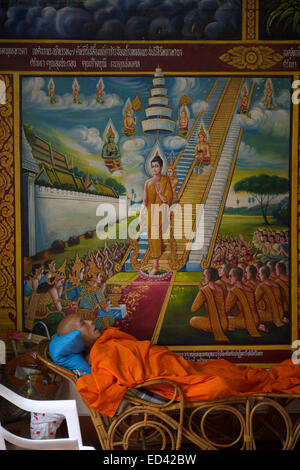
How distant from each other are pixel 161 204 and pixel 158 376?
150 cm

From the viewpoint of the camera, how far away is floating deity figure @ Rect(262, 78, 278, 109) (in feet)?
12.4

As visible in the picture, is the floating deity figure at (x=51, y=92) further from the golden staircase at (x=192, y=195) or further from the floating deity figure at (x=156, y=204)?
the golden staircase at (x=192, y=195)

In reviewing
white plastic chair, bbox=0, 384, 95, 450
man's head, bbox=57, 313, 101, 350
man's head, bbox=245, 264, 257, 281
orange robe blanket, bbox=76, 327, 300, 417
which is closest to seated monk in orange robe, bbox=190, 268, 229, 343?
man's head, bbox=245, 264, 257, 281

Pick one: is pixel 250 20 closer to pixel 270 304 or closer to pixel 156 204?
pixel 156 204

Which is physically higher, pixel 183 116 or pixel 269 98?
pixel 269 98

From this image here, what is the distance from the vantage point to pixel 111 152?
3.76 metres

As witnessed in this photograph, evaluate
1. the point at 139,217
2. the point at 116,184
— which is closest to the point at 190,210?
the point at 139,217

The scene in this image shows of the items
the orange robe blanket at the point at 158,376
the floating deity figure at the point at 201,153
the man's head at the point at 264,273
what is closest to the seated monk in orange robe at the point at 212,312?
the man's head at the point at 264,273

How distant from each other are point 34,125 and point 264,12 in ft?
7.29

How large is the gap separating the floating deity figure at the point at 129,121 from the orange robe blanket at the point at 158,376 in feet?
5.76

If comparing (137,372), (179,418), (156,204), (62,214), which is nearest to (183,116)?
(156,204)

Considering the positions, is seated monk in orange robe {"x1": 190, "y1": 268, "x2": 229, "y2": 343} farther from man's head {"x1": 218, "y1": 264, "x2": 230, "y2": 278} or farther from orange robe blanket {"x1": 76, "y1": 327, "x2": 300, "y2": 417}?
orange robe blanket {"x1": 76, "y1": 327, "x2": 300, "y2": 417}

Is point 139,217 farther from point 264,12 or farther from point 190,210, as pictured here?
point 264,12

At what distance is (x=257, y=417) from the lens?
351 centimetres
